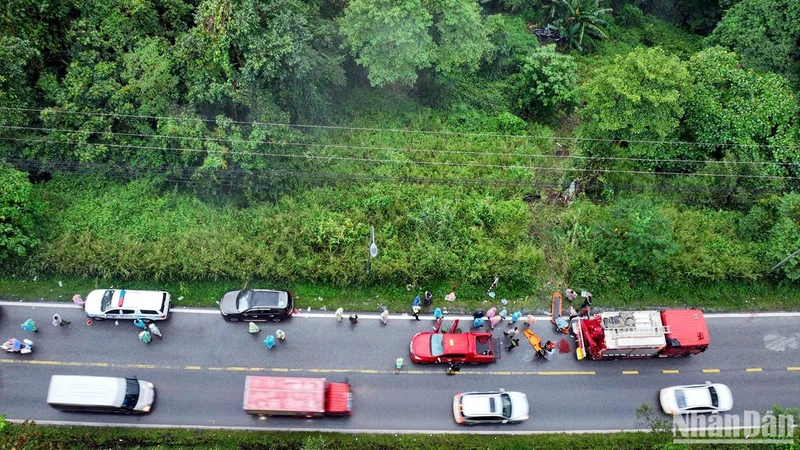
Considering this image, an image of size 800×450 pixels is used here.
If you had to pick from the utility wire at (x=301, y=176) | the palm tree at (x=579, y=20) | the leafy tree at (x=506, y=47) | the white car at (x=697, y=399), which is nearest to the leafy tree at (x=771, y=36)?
the utility wire at (x=301, y=176)

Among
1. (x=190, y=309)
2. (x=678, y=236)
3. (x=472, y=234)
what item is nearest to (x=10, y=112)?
(x=190, y=309)

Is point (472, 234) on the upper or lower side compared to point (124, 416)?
upper

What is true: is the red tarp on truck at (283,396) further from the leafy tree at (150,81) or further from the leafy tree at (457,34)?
the leafy tree at (457,34)

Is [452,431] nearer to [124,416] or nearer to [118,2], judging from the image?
[124,416]

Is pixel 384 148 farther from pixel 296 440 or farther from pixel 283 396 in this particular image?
pixel 296 440

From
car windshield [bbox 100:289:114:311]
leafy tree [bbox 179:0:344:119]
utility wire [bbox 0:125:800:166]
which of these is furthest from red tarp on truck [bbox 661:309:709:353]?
car windshield [bbox 100:289:114:311]

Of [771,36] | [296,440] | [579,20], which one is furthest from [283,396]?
[771,36]
